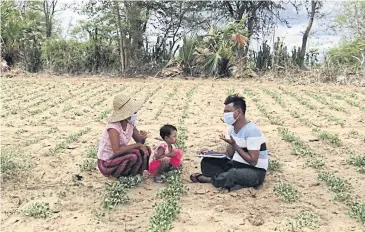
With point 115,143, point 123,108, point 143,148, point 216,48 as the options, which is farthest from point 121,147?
point 216,48

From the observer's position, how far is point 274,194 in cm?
491

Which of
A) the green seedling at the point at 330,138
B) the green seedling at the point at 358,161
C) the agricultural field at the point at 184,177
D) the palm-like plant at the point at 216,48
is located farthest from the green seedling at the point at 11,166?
the palm-like plant at the point at 216,48

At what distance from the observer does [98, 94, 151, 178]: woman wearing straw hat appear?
5121mm

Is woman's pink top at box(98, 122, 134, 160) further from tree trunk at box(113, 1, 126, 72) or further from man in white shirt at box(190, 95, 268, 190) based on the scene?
tree trunk at box(113, 1, 126, 72)

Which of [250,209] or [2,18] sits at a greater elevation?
[2,18]

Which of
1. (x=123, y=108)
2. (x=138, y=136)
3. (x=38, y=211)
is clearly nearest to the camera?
(x=38, y=211)

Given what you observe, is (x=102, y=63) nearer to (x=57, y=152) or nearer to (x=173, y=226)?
(x=57, y=152)

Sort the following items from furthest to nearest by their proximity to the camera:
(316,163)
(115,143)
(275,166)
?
1. (316,163)
2. (275,166)
3. (115,143)

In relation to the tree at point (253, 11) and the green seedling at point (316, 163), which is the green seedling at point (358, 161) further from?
the tree at point (253, 11)

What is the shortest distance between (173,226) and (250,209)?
804mm

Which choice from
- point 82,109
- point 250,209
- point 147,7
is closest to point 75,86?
point 82,109

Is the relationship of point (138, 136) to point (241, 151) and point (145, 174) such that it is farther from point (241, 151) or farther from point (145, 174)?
point (241, 151)

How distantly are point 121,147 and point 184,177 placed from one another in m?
0.84

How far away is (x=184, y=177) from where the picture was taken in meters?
5.52
